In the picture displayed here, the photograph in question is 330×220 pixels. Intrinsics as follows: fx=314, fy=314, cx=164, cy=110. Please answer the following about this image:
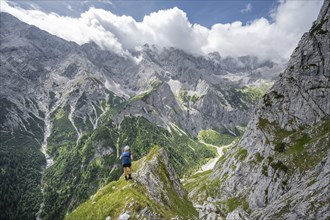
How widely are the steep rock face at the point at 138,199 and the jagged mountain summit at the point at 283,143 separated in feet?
169

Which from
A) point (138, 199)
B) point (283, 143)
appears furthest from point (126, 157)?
point (283, 143)

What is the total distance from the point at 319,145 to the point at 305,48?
240 feet

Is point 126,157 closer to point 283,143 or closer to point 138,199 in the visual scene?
point 138,199

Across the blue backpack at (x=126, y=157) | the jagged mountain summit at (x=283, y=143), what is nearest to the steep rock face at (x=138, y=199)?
the blue backpack at (x=126, y=157)

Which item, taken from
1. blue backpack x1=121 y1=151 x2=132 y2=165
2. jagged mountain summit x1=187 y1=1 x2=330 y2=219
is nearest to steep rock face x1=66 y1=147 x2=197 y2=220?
blue backpack x1=121 y1=151 x2=132 y2=165

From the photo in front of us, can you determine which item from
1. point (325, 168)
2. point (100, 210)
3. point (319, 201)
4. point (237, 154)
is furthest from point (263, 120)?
point (100, 210)

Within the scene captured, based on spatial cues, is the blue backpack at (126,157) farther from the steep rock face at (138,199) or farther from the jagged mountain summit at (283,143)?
the jagged mountain summit at (283,143)

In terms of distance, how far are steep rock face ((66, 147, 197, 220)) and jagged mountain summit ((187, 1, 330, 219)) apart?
2029 inches

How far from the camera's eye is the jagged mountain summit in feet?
439

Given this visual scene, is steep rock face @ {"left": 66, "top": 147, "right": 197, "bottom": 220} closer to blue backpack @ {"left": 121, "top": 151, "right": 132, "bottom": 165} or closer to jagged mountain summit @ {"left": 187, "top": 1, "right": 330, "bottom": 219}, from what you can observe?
blue backpack @ {"left": 121, "top": 151, "right": 132, "bottom": 165}

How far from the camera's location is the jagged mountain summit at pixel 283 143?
439 ft

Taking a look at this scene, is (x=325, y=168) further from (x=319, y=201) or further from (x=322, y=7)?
(x=322, y=7)

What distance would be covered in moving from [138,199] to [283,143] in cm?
11239

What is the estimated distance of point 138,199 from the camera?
58.7 m
